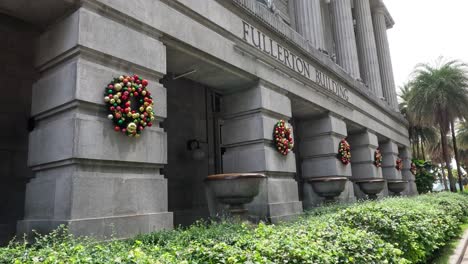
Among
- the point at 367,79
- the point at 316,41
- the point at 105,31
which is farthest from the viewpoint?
the point at 367,79

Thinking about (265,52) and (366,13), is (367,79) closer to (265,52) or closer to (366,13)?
(366,13)

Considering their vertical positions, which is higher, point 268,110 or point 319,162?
point 268,110

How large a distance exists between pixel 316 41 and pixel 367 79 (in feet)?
30.2

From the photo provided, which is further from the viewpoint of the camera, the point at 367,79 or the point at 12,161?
the point at 367,79

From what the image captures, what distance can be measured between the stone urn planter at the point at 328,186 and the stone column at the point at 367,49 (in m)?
11.9

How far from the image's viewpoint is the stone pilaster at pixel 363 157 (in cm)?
2009

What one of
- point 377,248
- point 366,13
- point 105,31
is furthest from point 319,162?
point 366,13

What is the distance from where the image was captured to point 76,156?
6.13m

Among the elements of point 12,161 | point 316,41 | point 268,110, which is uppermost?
point 316,41

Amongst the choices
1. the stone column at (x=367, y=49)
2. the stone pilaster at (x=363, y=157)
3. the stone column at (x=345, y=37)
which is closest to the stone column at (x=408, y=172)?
the stone column at (x=367, y=49)

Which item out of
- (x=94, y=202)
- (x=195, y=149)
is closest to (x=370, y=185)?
(x=195, y=149)

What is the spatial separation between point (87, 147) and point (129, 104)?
1.09 m

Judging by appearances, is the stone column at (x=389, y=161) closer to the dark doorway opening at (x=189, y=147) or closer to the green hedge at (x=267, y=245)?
the dark doorway opening at (x=189, y=147)

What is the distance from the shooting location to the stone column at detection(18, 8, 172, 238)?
6223 mm
